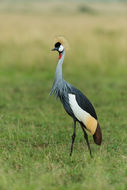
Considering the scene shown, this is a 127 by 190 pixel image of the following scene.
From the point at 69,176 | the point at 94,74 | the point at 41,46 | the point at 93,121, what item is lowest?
the point at 69,176

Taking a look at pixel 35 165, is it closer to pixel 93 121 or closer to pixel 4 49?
pixel 93 121

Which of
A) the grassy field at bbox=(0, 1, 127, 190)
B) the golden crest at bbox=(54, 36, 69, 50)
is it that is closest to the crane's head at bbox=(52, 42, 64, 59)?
the golden crest at bbox=(54, 36, 69, 50)

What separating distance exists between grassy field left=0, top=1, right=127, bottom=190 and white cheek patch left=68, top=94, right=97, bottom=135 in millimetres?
381

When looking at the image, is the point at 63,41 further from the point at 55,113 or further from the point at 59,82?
the point at 55,113

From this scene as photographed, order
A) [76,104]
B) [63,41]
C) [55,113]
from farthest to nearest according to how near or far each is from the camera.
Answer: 1. [55,113]
2. [63,41]
3. [76,104]

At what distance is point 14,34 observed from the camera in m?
17.6

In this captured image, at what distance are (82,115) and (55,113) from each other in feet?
10.8

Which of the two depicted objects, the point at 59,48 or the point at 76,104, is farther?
the point at 59,48

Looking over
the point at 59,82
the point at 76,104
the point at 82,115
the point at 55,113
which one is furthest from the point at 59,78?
the point at 55,113

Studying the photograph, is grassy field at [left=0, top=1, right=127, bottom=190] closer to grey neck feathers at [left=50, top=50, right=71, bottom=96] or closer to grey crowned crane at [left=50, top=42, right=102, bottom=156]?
grey crowned crane at [left=50, top=42, right=102, bottom=156]

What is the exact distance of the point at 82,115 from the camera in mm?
5109

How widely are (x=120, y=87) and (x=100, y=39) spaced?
6122 millimetres

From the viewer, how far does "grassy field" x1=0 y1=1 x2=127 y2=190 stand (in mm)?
4441

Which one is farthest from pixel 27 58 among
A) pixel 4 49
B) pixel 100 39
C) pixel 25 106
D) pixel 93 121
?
pixel 93 121
